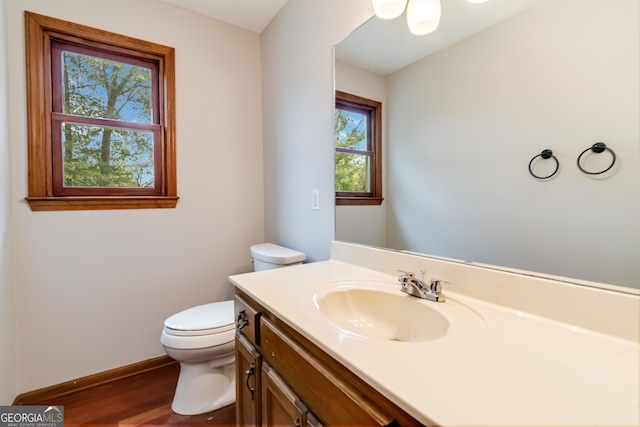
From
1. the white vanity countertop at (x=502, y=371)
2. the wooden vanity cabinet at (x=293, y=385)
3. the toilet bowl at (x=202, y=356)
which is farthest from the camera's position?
the toilet bowl at (x=202, y=356)

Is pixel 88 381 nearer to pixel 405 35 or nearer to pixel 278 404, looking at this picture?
pixel 278 404

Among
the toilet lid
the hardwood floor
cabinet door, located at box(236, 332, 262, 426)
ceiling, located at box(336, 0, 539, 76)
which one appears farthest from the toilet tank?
ceiling, located at box(336, 0, 539, 76)

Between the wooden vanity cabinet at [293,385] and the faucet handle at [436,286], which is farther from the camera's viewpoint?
the faucet handle at [436,286]

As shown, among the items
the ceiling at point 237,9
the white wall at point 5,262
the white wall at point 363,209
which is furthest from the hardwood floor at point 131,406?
the ceiling at point 237,9

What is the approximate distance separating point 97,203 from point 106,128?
1.55 feet

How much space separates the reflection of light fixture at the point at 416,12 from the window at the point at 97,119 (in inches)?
56.2

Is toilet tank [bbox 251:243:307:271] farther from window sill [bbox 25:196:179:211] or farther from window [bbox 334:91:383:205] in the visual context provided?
window sill [bbox 25:196:179:211]

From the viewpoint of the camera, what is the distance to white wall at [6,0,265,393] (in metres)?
1.54

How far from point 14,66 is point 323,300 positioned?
77.2 inches

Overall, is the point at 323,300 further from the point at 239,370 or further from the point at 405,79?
the point at 405,79

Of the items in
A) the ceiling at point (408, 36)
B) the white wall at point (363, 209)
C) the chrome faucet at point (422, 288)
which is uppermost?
the ceiling at point (408, 36)

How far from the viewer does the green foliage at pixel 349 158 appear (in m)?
1.36

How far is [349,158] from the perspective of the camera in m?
1.41

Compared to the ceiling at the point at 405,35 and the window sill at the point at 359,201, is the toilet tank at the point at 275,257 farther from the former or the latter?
the ceiling at the point at 405,35
